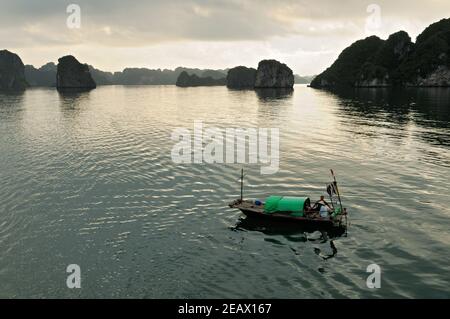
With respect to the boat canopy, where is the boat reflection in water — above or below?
below

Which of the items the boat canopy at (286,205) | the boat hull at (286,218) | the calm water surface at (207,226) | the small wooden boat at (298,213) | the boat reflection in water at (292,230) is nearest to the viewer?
the calm water surface at (207,226)

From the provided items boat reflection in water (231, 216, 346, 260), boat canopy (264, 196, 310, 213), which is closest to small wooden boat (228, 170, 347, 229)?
boat canopy (264, 196, 310, 213)

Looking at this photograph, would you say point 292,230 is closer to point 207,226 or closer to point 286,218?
point 286,218

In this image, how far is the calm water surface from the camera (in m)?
25.7

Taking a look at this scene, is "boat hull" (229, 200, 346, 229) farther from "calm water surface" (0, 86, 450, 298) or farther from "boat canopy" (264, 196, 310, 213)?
"calm water surface" (0, 86, 450, 298)

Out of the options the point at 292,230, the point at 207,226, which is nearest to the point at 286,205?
the point at 292,230

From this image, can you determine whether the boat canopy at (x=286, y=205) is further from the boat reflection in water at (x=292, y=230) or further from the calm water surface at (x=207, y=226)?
the calm water surface at (x=207, y=226)

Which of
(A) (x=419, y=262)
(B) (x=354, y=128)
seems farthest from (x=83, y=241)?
(B) (x=354, y=128)

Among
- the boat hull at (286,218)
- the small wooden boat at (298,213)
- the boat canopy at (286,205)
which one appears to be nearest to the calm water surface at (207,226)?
the boat hull at (286,218)

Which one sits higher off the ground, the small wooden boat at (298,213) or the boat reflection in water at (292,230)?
the small wooden boat at (298,213)

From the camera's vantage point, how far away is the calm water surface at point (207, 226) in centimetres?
2570

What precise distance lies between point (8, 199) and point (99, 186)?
9297 millimetres

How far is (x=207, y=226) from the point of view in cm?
3462
